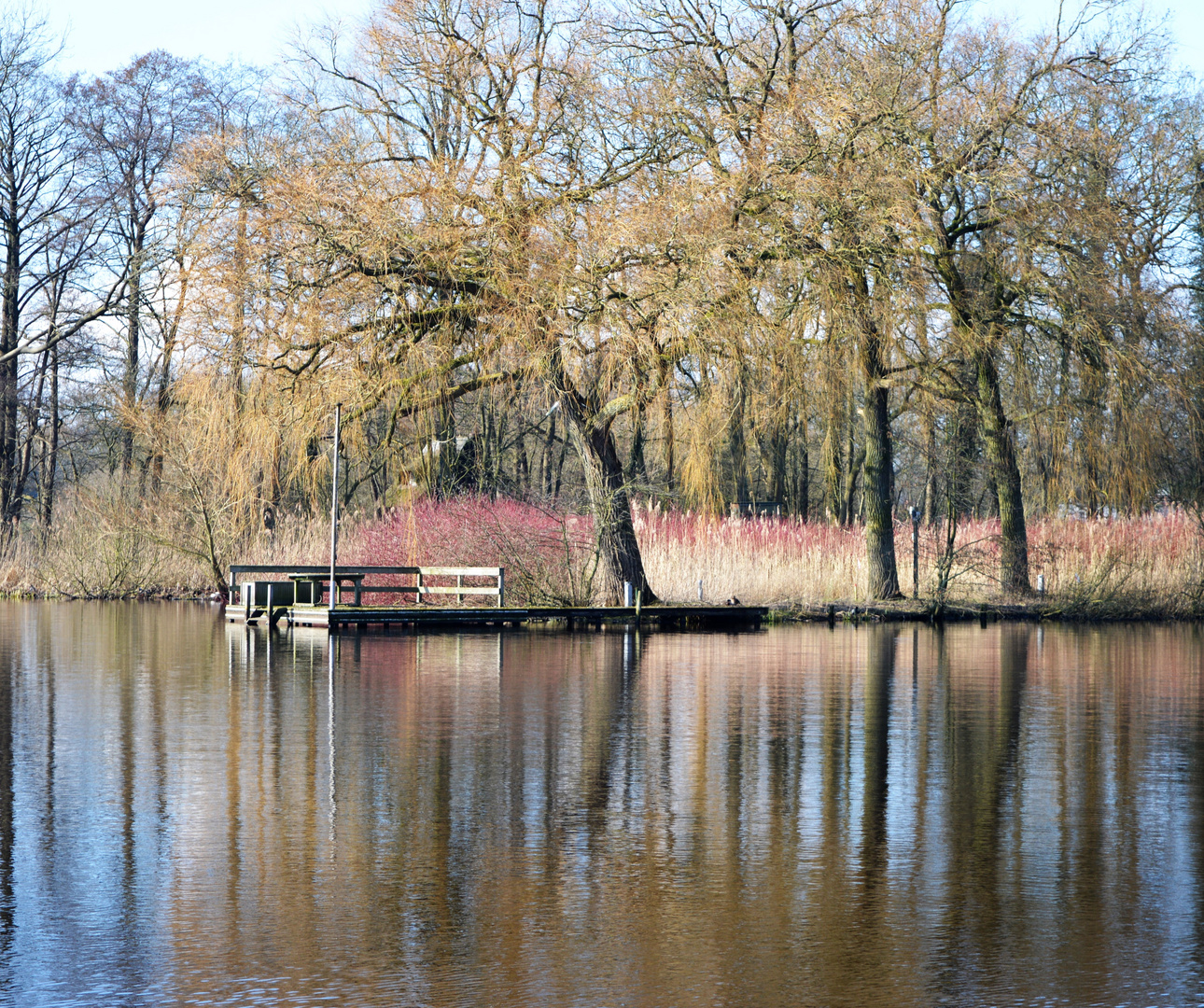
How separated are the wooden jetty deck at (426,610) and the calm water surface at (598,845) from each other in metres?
11.0

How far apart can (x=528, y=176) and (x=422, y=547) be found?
8.54 metres

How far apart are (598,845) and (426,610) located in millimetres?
19891

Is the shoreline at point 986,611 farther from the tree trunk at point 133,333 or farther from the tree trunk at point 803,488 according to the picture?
the tree trunk at point 803,488

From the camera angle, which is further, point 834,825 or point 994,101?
point 994,101

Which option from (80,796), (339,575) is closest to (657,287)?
(339,575)

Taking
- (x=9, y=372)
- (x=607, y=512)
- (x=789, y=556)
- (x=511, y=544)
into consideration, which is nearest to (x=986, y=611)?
(x=789, y=556)

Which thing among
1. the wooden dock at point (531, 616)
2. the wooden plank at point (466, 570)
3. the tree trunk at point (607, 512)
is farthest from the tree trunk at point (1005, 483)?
the wooden plank at point (466, 570)

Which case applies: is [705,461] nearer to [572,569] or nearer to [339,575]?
[572,569]

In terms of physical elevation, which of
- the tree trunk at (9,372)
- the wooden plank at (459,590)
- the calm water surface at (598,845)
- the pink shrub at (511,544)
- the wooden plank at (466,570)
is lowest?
the calm water surface at (598,845)

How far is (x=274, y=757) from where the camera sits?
11.4m

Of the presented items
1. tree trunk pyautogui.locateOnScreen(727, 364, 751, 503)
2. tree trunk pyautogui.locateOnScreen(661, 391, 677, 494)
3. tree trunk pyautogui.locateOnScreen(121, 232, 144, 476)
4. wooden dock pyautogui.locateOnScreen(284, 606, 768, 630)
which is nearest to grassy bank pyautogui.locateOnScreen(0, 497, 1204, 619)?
wooden dock pyautogui.locateOnScreen(284, 606, 768, 630)

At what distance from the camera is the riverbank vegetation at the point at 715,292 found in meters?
27.6

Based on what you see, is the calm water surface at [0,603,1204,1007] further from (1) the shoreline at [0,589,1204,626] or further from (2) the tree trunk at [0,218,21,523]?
(2) the tree trunk at [0,218,21,523]

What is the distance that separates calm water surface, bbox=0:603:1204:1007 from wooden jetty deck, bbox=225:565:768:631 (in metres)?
11.0
